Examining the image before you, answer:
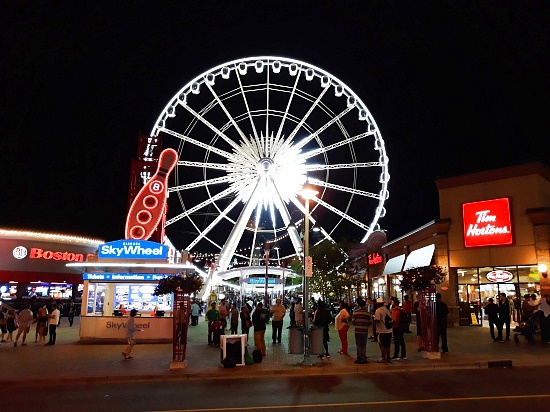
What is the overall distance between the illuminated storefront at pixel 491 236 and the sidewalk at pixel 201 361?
4703mm

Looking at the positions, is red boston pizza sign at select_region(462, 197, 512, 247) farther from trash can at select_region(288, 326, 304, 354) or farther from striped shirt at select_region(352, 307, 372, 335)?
trash can at select_region(288, 326, 304, 354)

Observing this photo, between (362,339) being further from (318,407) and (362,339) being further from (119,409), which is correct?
(119,409)

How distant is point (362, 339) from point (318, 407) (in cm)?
502

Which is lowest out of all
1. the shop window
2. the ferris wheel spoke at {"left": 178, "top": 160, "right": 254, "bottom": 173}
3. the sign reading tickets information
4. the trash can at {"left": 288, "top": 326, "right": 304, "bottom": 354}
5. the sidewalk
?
the sidewalk

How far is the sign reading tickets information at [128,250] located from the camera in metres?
20.3

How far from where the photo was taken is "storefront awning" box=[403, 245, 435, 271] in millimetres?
24297

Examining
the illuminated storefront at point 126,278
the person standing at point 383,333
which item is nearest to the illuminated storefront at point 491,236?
the person standing at point 383,333

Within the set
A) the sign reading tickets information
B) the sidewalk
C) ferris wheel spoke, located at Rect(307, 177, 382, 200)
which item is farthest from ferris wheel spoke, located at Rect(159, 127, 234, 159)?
the sidewalk

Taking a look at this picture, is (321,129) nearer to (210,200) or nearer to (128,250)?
(210,200)

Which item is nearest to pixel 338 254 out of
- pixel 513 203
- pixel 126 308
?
pixel 513 203

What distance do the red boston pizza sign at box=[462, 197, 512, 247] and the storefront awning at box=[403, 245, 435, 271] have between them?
1.84 meters

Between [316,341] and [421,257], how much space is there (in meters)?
13.8

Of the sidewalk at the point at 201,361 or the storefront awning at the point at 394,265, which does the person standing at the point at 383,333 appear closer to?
the sidewalk at the point at 201,361

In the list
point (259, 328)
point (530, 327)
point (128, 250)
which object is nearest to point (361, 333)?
point (259, 328)
